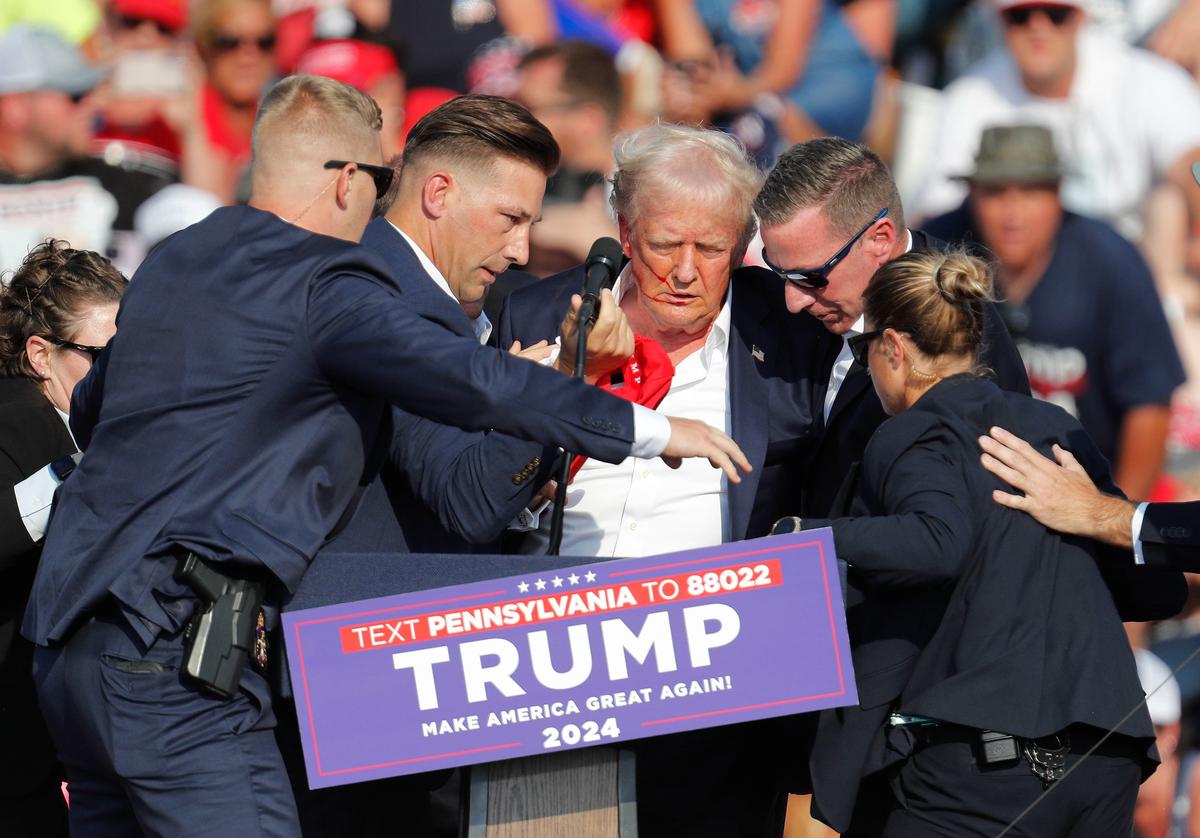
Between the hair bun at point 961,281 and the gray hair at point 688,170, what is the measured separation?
675 millimetres

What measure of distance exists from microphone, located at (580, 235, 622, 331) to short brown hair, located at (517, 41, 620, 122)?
2946 millimetres

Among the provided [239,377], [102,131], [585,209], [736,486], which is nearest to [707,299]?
[736,486]

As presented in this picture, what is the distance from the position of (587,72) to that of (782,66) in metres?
0.76

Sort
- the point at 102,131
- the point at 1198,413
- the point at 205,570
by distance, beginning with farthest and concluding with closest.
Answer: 1. the point at 102,131
2. the point at 1198,413
3. the point at 205,570

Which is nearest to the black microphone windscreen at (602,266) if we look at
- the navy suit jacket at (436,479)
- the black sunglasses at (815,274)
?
the navy suit jacket at (436,479)

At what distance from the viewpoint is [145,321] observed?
116 inches

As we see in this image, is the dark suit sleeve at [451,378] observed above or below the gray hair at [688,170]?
below

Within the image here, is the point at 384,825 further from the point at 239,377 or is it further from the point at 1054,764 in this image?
the point at 1054,764

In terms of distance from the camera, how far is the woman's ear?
Result: 3889 millimetres

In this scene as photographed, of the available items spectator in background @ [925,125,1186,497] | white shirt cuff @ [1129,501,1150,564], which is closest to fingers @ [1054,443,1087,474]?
white shirt cuff @ [1129,501,1150,564]

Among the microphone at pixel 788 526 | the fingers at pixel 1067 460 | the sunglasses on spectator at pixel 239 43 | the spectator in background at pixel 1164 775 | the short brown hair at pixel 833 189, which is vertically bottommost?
the spectator in background at pixel 1164 775

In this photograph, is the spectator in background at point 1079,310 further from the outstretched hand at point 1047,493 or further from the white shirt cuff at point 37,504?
the white shirt cuff at point 37,504

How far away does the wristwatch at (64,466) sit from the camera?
11.5 feet

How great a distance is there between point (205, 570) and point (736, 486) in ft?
4.36
